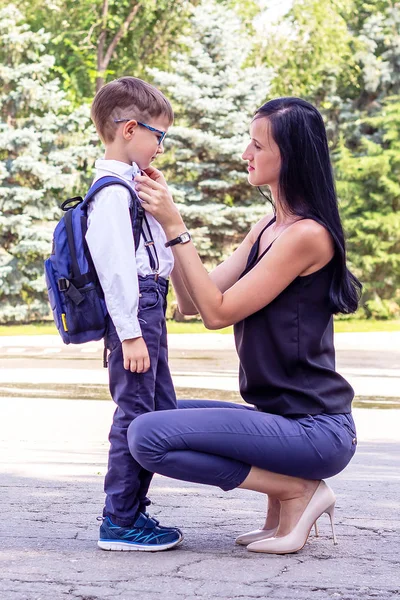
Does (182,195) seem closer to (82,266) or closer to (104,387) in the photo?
(104,387)

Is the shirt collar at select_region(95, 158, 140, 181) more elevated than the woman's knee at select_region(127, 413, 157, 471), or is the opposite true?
the shirt collar at select_region(95, 158, 140, 181)

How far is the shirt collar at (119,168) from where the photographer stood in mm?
4430

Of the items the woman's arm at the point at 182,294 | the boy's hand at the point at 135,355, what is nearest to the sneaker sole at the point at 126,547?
the boy's hand at the point at 135,355

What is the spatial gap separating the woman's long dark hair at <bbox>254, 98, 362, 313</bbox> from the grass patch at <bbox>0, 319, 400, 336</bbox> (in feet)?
67.6

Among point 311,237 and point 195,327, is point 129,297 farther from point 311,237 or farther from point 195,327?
point 195,327

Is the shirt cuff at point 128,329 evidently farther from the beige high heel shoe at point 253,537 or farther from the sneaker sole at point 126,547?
the beige high heel shoe at point 253,537

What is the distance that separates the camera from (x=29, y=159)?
30.1 m

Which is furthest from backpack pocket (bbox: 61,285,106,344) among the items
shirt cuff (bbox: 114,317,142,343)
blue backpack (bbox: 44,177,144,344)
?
shirt cuff (bbox: 114,317,142,343)

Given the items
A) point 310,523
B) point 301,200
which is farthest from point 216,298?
point 310,523

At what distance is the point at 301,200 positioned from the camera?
14.3ft

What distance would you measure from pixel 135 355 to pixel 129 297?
21cm

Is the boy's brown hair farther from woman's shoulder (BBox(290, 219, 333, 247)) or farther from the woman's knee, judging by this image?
the woman's knee

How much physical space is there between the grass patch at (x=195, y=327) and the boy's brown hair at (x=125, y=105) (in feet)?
67.2

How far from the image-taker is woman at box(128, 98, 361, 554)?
13.5 feet
